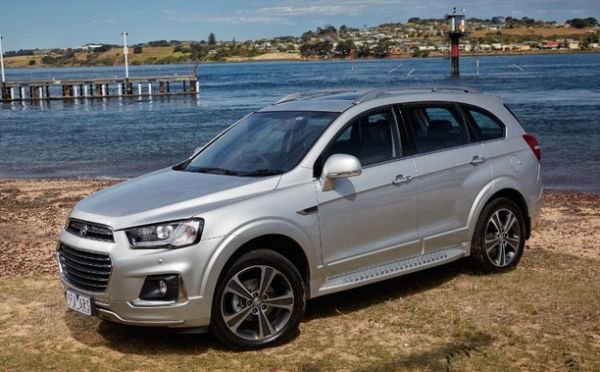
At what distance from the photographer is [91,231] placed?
5.75 meters

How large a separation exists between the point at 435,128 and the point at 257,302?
2.47m

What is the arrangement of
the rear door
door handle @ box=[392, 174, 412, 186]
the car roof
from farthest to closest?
the rear door < the car roof < door handle @ box=[392, 174, 412, 186]

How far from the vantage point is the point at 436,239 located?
23.0ft

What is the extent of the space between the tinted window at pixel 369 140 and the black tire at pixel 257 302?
108 centimetres

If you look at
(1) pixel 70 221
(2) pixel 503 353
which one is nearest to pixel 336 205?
(2) pixel 503 353

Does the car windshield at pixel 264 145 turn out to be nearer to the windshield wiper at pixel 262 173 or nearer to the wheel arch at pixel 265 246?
the windshield wiper at pixel 262 173

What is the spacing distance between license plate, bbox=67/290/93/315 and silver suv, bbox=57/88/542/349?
19mm

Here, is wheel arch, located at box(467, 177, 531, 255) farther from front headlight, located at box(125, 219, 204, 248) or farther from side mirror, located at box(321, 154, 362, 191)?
front headlight, located at box(125, 219, 204, 248)

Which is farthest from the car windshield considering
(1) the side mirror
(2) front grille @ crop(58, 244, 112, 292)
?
(2) front grille @ crop(58, 244, 112, 292)

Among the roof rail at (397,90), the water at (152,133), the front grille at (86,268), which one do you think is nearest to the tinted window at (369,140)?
the roof rail at (397,90)

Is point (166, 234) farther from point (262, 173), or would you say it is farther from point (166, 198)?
point (262, 173)

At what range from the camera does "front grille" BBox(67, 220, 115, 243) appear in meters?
5.61

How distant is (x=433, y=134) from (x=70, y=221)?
10.4ft

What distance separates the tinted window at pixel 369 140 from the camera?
6523 millimetres
